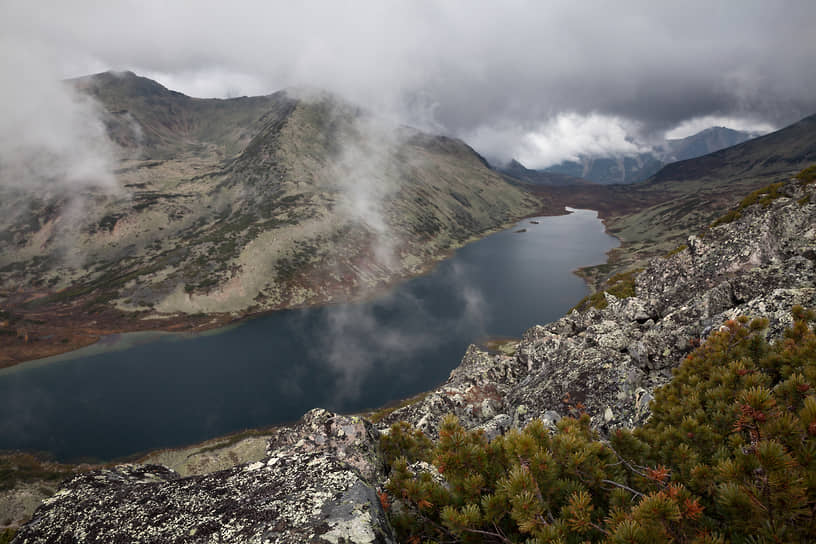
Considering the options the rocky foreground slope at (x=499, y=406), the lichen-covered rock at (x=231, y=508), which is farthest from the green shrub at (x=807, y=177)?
the lichen-covered rock at (x=231, y=508)

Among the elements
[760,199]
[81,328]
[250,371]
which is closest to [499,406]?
[760,199]

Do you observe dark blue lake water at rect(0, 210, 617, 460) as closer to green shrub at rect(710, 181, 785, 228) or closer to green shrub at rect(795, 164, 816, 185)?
green shrub at rect(710, 181, 785, 228)

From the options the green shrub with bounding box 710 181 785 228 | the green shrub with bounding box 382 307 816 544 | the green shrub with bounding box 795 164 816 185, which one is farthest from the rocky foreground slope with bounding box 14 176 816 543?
the green shrub with bounding box 382 307 816 544

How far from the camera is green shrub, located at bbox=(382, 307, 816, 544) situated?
11.1 ft

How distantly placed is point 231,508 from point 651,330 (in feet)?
68.4

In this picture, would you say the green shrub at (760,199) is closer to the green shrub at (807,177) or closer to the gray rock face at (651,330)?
the gray rock face at (651,330)

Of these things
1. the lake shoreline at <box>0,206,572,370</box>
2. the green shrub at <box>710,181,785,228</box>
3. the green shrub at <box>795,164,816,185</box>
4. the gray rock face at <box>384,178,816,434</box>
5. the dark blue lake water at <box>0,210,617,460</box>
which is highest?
the green shrub at <box>795,164,816,185</box>

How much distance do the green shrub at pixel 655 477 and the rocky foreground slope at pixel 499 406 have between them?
→ 4.16 feet

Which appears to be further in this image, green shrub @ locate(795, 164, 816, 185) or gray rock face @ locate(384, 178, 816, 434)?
green shrub @ locate(795, 164, 816, 185)

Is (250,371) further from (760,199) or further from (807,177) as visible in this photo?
(807,177)

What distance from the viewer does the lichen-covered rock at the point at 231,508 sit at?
4.87 metres

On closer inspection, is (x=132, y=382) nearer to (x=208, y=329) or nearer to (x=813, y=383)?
(x=208, y=329)

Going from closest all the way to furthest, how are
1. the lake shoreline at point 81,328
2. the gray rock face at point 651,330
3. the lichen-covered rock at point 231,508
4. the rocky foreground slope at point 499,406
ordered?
1. the lichen-covered rock at point 231,508
2. the rocky foreground slope at point 499,406
3. the gray rock face at point 651,330
4. the lake shoreline at point 81,328

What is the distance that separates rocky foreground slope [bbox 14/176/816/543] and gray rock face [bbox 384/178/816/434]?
0.09 m
